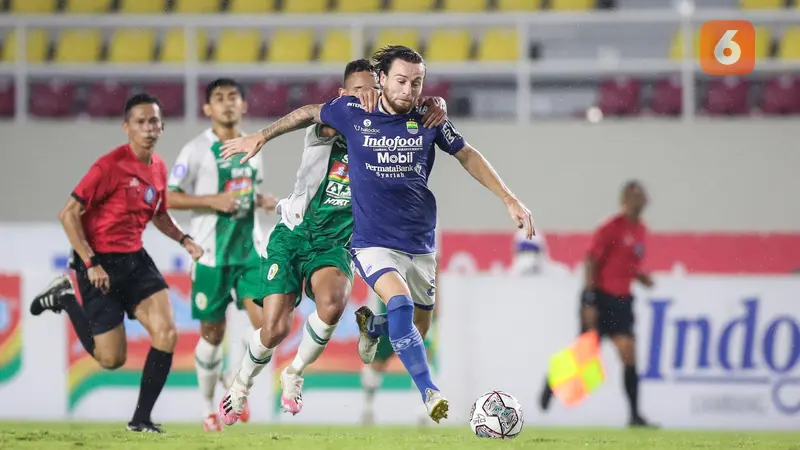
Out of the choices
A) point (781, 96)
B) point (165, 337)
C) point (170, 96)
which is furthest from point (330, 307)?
point (781, 96)

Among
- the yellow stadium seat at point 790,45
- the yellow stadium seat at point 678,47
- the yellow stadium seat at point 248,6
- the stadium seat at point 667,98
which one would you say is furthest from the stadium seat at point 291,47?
the yellow stadium seat at point 790,45

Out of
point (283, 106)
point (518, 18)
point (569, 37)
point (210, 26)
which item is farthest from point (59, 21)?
point (569, 37)

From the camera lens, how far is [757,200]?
1428cm

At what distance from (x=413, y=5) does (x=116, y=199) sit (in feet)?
28.0

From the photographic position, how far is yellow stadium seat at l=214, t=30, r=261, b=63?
15656 mm

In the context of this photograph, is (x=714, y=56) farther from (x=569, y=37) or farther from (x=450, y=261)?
(x=450, y=261)

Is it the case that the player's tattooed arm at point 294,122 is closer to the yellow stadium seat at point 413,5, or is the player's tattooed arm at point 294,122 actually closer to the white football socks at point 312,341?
the white football socks at point 312,341

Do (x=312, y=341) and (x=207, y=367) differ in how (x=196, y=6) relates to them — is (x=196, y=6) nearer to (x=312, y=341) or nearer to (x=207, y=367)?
(x=207, y=367)

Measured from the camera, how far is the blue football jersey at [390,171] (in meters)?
6.62

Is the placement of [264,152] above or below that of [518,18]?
below

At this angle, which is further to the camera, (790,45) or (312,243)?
(790,45)

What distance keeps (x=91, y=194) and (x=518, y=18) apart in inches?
312

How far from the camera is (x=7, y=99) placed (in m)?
15.7

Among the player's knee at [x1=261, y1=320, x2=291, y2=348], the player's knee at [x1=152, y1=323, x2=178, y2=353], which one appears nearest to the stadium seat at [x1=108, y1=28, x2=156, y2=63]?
the player's knee at [x1=152, y1=323, x2=178, y2=353]
